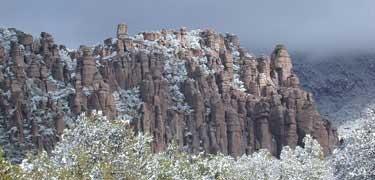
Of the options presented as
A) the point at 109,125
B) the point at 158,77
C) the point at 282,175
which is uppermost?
the point at 158,77

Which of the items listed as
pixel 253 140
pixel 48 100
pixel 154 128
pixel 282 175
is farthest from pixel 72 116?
pixel 282 175

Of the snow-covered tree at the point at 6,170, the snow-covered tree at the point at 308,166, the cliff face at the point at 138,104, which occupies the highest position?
the cliff face at the point at 138,104

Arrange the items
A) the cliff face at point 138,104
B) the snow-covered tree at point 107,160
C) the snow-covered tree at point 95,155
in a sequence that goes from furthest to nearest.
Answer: the cliff face at point 138,104 < the snow-covered tree at point 107,160 < the snow-covered tree at point 95,155

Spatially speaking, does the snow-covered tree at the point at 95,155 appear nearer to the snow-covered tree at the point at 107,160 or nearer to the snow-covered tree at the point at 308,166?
the snow-covered tree at the point at 107,160

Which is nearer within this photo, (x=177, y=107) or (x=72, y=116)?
(x=72, y=116)

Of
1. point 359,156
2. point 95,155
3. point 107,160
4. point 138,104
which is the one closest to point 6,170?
point 107,160

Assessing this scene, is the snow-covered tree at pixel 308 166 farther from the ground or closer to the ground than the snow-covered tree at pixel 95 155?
closer to the ground

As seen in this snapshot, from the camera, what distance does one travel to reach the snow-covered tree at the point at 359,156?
130 ft

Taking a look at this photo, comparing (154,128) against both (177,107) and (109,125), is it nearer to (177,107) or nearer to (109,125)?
(177,107)

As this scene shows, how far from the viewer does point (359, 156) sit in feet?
132

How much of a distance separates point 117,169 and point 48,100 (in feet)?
432

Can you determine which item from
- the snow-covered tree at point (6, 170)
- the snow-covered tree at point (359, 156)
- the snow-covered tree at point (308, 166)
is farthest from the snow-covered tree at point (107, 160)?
the snow-covered tree at point (308, 166)

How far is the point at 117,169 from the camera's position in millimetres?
37906

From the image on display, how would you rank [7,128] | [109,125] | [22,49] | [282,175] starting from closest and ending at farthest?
[109,125] → [282,175] → [7,128] → [22,49]
